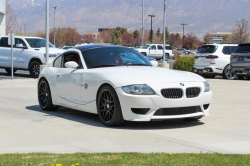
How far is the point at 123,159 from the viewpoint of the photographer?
5922mm

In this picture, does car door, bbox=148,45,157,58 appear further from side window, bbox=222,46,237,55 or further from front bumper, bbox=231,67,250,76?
front bumper, bbox=231,67,250,76

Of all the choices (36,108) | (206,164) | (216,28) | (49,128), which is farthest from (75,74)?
(216,28)

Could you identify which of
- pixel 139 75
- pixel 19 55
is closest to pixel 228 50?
pixel 19 55

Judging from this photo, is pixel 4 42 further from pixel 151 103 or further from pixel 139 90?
pixel 151 103

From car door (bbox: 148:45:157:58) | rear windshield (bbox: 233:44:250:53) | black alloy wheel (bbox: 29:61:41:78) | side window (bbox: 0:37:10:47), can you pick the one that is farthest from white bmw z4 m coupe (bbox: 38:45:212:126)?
car door (bbox: 148:45:157:58)

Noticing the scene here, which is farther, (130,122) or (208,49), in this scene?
(208,49)

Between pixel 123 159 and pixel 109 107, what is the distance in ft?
8.94

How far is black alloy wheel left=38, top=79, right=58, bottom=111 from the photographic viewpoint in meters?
10.7

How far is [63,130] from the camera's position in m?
8.40

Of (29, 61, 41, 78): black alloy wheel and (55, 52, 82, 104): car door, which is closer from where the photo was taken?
(55, 52, 82, 104): car door

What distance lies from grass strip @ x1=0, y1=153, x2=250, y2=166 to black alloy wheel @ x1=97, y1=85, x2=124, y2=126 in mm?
2170

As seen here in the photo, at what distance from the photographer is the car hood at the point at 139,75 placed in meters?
8.35

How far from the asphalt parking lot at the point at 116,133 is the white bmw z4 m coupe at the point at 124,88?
1.01ft

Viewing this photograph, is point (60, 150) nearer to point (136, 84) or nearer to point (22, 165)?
point (22, 165)
